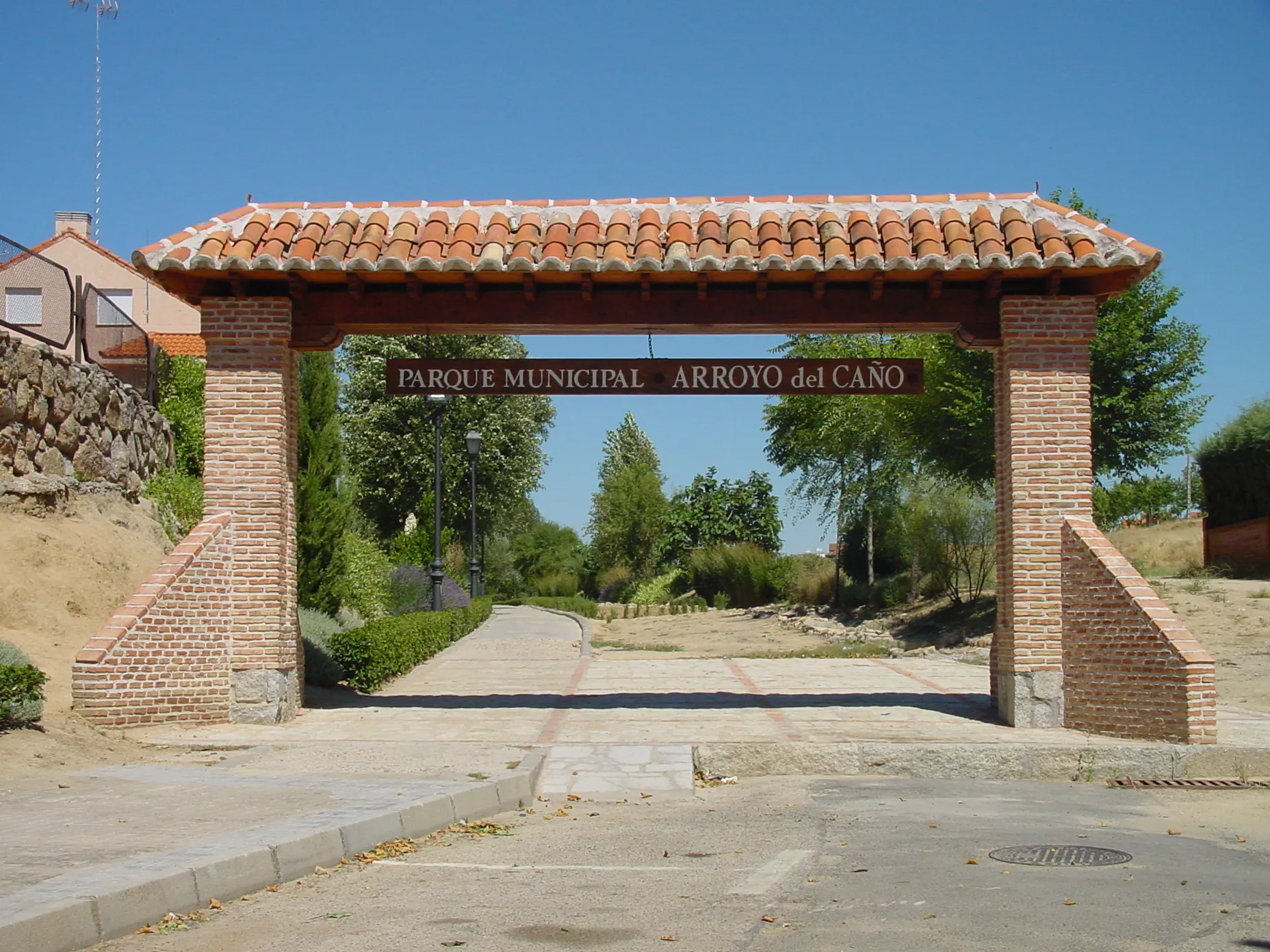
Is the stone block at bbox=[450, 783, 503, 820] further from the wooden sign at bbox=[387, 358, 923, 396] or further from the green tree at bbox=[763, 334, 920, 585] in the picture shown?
the green tree at bbox=[763, 334, 920, 585]

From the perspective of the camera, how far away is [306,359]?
20.7 meters

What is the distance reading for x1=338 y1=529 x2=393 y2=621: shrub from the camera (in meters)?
24.4

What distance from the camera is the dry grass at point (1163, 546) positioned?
3130 cm

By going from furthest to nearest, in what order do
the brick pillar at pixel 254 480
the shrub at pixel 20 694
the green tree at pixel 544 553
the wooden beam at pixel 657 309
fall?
the green tree at pixel 544 553, the wooden beam at pixel 657 309, the brick pillar at pixel 254 480, the shrub at pixel 20 694

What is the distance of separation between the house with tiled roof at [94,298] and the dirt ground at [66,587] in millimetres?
2524

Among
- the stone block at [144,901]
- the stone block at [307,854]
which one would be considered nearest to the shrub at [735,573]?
the stone block at [307,854]

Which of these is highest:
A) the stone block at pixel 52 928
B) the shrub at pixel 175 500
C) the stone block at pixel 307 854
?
the shrub at pixel 175 500

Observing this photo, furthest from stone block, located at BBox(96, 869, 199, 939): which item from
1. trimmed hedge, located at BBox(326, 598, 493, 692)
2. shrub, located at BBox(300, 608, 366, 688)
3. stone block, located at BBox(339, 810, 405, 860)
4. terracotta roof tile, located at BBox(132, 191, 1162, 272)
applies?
trimmed hedge, located at BBox(326, 598, 493, 692)

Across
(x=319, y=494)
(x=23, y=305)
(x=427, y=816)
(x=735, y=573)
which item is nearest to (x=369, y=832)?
(x=427, y=816)

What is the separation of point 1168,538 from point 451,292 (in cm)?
3229

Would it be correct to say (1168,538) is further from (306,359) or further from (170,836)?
(170,836)

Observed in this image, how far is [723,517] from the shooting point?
62094mm

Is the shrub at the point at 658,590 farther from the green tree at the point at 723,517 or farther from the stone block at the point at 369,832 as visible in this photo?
the stone block at the point at 369,832

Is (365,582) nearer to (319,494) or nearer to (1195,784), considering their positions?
(319,494)
